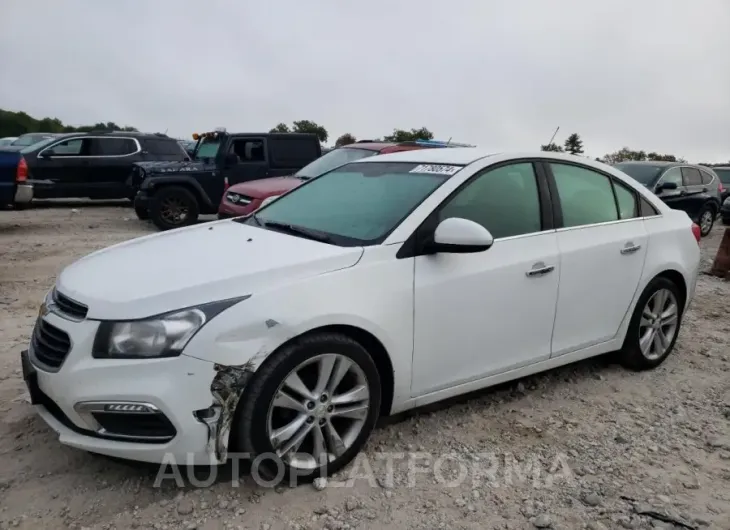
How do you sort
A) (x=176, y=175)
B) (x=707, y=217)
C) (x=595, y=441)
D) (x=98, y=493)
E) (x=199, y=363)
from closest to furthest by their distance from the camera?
(x=199, y=363), (x=98, y=493), (x=595, y=441), (x=176, y=175), (x=707, y=217)

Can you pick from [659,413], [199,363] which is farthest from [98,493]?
[659,413]

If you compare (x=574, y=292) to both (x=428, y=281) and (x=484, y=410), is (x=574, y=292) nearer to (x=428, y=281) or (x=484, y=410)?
(x=484, y=410)

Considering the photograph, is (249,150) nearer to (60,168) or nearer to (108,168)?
(108,168)

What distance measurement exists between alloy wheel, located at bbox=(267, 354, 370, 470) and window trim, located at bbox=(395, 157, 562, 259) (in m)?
0.65

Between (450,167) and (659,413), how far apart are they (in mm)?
1986

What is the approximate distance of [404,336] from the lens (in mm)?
3076

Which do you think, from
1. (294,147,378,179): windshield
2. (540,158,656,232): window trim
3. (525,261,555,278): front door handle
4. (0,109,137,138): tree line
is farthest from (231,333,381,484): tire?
(0,109,137,138): tree line

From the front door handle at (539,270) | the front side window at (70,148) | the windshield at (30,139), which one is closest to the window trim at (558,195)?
the front door handle at (539,270)

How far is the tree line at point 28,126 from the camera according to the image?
46.7 metres

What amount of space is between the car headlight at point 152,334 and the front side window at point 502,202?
55.2 inches

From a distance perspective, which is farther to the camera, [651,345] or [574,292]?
[651,345]

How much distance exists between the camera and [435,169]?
3.64 metres

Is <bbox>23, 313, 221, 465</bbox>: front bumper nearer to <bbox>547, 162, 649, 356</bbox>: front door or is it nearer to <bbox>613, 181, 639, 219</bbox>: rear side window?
<bbox>547, 162, 649, 356</bbox>: front door

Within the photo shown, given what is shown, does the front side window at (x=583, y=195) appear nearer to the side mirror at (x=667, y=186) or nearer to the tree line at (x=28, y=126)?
the side mirror at (x=667, y=186)
